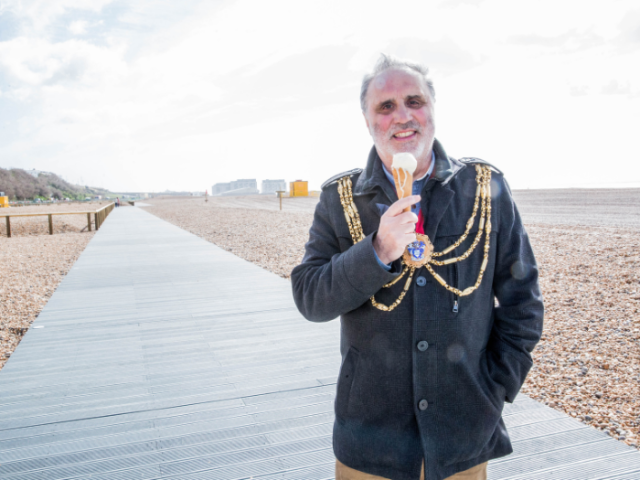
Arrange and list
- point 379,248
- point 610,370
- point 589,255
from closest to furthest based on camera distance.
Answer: point 379,248
point 610,370
point 589,255

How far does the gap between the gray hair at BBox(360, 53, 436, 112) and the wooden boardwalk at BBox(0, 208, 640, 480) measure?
188 cm

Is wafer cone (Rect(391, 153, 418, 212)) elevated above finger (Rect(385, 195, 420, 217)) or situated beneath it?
elevated above

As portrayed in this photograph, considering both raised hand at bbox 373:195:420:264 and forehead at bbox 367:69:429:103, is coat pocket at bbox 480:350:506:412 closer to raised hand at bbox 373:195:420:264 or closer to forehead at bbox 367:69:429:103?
raised hand at bbox 373:195:420:264

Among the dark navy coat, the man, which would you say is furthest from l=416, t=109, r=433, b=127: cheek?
the dark navy coat

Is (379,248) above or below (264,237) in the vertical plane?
above

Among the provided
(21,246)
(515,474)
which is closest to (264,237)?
(21,246)

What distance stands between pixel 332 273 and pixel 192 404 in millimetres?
2261

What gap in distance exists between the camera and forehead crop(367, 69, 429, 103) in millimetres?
1354

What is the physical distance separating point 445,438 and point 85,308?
17.3 feet

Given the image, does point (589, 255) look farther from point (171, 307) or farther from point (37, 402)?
point (37, 402)

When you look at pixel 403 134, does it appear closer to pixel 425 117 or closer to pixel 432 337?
pixel 425 117

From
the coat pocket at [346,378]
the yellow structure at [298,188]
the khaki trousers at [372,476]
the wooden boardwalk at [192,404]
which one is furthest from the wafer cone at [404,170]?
the yellow structure at [298,188]

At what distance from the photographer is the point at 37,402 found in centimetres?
321

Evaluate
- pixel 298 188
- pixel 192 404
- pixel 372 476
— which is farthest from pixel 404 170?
pixel 298 188
